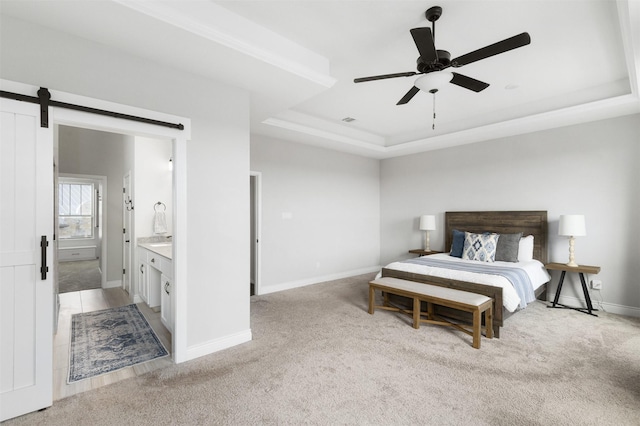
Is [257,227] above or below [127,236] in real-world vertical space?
above

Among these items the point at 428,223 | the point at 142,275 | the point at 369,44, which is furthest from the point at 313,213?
the point at 369,44

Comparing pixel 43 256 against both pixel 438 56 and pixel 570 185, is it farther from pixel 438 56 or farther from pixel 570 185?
pixel 570 185

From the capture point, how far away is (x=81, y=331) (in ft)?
10.9

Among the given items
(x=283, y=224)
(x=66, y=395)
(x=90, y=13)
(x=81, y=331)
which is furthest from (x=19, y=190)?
(x=283, y=224)

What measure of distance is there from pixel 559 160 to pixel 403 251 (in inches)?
121

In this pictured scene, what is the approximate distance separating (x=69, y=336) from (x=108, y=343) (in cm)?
56

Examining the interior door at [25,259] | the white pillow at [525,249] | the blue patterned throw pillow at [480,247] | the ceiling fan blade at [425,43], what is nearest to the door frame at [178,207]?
the interior door at [25,259]

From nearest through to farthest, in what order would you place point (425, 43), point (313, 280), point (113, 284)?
1. point (425, 43)
2. point (113, 284)
3. point (313, 280)

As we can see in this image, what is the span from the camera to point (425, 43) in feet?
6.93

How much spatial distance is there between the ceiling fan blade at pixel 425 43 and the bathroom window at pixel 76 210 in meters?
9.71

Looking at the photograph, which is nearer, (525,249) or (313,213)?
(525,249)

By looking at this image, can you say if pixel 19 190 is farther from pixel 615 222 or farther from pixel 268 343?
pixel 615 222

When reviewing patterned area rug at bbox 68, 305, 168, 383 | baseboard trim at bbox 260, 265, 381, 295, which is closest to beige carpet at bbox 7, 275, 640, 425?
patterned area rug at bbox 68, 305, 168, 383

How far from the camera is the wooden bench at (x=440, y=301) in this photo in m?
3.02
